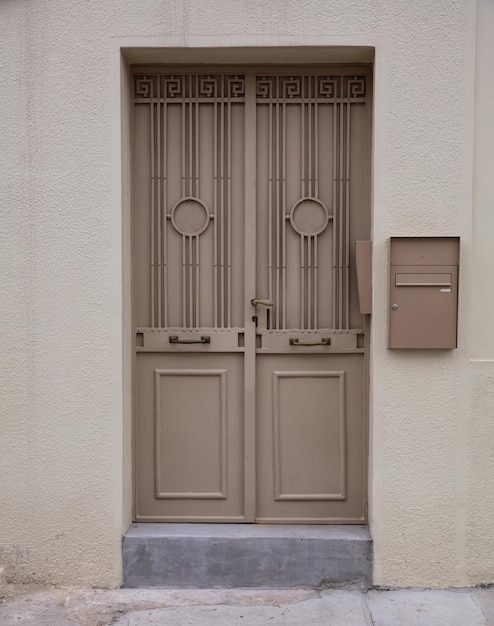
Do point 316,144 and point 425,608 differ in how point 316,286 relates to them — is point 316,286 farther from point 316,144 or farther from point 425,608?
point 425,608

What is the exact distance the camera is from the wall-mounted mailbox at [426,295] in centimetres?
403

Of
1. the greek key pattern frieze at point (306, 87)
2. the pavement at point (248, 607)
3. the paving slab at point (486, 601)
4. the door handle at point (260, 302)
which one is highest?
the greek key pattern frieze at point (306, 87)

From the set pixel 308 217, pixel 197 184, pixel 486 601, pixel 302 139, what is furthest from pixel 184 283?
pixel 486 601

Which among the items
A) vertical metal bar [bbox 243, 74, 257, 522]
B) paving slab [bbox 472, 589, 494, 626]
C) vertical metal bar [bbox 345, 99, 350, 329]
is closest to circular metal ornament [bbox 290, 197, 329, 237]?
vertical metal bar [bbox 345, 99, 350, 329]

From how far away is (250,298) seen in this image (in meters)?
4.36

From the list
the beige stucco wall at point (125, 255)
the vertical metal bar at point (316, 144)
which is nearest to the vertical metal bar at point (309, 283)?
the vertical metal bar at point (316, 144)

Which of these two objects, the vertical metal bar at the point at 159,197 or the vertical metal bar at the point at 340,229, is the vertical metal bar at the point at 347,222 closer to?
the vertical metal bar at the point at 340,229

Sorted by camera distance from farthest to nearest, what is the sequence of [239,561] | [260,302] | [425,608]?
[260,302], [239,561], [425,608]

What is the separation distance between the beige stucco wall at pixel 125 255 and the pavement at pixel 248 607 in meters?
0.13

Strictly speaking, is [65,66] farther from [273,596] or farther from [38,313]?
[273,596]

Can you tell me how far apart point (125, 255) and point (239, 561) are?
1.88 metres

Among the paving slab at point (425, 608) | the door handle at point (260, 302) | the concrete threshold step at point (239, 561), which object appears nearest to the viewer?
the paving slab at point (425, 608)

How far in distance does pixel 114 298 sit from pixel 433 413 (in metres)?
1.91

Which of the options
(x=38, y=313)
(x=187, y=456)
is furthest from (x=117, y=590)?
(x=38, y=313)
